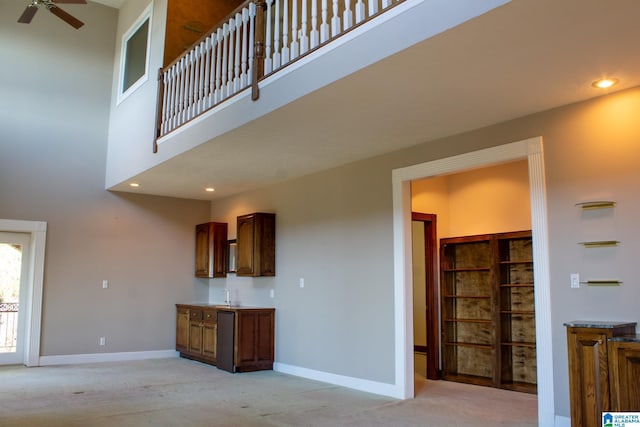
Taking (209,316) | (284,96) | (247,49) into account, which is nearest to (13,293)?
(209,316)

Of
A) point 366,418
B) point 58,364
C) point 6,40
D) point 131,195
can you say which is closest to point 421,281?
point 366,418

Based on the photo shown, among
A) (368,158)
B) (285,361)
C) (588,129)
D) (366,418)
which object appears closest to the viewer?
(588,129)

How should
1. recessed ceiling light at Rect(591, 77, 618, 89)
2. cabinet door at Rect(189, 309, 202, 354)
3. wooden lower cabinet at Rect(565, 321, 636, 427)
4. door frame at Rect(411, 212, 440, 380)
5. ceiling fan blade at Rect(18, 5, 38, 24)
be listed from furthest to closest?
cabinet door at Rect(189, 309, 202, 354) < door frame at Rect(411, 212, 440, 380) < ceiling fan blade at Rect(18, 5, 38, 24) < recessed ceiling light at Rect(591, 77, 618, 89) < wooden lower cabinet at Rect(565, 321, 636, 427)

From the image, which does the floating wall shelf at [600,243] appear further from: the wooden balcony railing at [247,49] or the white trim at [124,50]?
the white trim at [124,50]

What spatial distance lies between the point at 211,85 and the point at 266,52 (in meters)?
1.11

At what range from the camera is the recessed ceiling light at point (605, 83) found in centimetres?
382

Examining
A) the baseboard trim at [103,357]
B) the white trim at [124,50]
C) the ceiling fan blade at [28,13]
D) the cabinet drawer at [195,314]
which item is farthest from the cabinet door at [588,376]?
the baseboard trim at [103,357]

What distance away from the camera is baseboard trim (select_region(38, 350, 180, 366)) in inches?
299

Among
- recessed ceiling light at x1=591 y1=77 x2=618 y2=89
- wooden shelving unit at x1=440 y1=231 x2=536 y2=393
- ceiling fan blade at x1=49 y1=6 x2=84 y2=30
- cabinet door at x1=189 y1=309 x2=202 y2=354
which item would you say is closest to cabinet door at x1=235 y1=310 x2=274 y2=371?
cabinet door at x1=189 y1=309 x2=202 y2=354

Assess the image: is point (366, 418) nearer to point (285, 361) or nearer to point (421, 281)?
point (285, 361)

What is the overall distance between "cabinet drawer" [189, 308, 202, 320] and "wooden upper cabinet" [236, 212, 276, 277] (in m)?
0.91

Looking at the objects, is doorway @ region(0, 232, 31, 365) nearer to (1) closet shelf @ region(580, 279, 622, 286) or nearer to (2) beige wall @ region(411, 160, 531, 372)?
(2) beige wall @ region(411, 160, 531, 372)

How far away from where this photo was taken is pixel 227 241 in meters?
8.57

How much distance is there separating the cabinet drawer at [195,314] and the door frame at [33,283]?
205 centimetres
